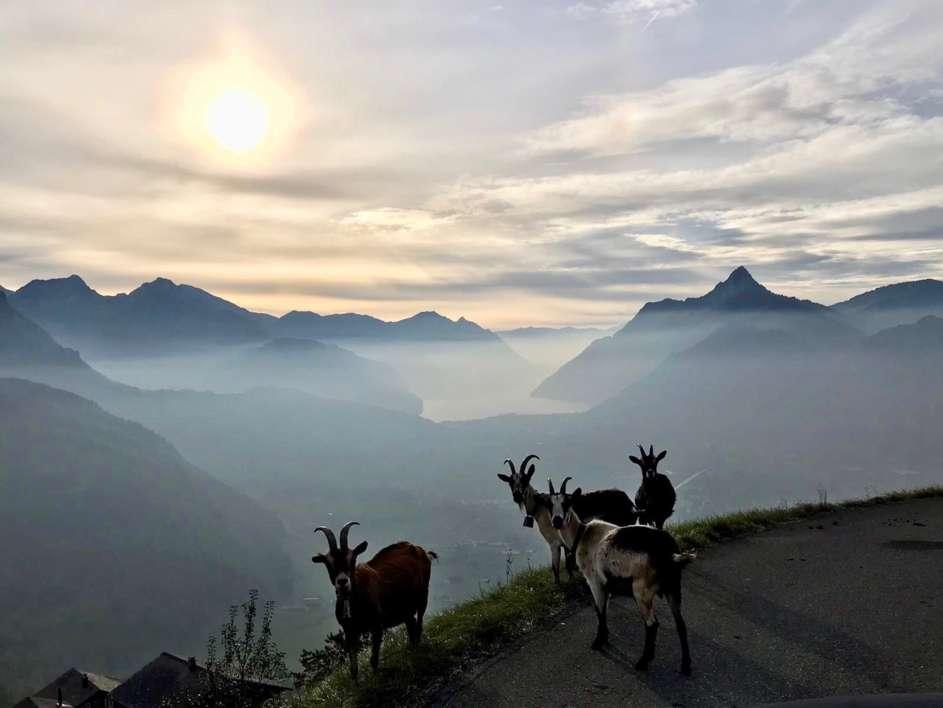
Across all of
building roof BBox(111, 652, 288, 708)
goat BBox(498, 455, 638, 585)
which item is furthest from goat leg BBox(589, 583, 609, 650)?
building roof BBox(111, 652, 288, 708)

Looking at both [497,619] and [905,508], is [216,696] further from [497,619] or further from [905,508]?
[905,508]

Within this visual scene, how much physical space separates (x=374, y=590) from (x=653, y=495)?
8564 mm

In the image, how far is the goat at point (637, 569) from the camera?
9453 millimetres

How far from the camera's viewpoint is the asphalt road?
28.9ft

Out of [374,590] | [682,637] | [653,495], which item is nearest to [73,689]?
[653,495]

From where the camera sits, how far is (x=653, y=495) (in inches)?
647

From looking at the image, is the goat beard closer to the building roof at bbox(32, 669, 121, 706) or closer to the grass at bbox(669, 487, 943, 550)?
the grass at bbox(669, 487, 943, 550)

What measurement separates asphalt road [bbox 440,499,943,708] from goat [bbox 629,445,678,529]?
1777 mm

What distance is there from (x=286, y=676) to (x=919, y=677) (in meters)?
12.2

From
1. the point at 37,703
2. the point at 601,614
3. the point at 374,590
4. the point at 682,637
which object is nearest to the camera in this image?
the point at 682,637

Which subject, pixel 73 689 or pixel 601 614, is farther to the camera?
pixel 73 689

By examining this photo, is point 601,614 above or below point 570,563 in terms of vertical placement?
above

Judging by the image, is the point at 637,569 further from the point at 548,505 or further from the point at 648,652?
the point at 548,505

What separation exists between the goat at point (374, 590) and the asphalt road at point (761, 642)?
5.94 ft
